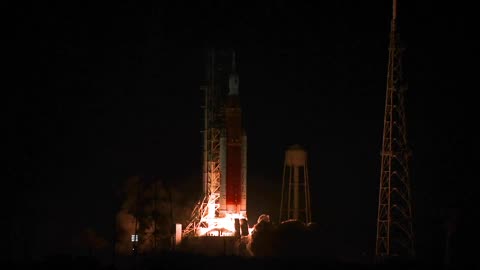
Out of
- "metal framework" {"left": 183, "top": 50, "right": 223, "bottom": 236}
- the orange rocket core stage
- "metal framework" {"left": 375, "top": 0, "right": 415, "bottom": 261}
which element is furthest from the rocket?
"metal framework" {"left": 375, "top": 0, "right": 415, "bottom": 261}

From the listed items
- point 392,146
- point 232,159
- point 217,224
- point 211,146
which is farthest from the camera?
point 211,146

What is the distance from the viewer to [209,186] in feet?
191

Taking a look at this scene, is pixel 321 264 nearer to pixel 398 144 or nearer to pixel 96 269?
pixel 398 144

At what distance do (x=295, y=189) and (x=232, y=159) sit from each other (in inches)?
156

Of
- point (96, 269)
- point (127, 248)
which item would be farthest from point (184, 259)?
point (127, 248)

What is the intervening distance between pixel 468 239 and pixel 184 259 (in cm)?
1607

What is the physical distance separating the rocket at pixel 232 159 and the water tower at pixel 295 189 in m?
2.58

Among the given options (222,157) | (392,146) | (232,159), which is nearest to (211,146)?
(222,157)

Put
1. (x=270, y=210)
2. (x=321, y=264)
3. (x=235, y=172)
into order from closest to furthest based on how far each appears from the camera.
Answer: (x=321, y=264), (x=235, y=172), (x=270, y=210)

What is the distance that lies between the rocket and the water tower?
258cm

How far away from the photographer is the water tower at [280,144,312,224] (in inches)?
2201

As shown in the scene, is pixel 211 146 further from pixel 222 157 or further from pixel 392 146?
pixel 392 146

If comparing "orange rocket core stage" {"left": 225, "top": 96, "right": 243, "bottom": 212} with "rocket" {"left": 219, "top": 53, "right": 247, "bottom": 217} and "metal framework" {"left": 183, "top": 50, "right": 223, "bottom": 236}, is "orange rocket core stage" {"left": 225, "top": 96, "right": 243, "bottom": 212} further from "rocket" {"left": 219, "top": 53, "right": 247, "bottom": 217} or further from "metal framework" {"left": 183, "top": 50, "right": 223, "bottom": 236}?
"metal framework" {"left": 183, "top": 50, "right": 223, "bottom": 236}

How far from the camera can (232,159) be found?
184 feet
